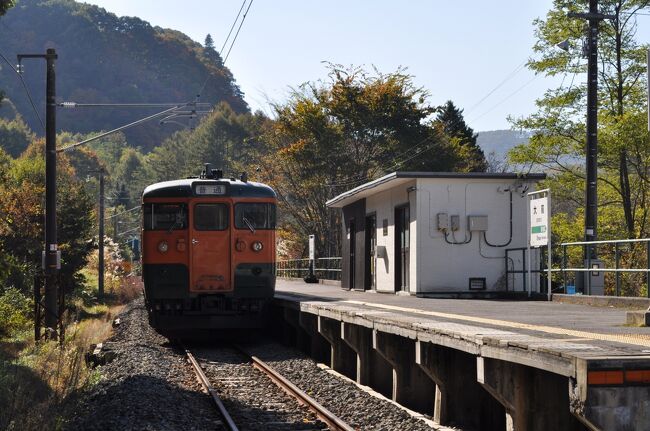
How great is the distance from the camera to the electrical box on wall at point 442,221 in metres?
22.1

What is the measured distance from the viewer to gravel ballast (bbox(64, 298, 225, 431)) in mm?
10047

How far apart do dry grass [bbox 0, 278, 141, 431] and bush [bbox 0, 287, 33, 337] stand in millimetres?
2329

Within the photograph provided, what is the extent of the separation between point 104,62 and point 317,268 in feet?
447

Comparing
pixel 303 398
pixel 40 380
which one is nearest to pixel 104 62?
pixel 40 380

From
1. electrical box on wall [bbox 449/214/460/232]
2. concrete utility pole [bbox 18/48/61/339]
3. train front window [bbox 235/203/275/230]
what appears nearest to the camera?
train front window [bbox 235/203/275/230]

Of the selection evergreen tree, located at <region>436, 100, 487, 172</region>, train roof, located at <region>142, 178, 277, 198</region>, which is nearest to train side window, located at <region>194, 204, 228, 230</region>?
train roof, located at <region>142, 178, 277, 198</region>

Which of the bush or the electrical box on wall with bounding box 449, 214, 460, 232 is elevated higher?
the electrical box on wall with bounding box 449, 214, 460, 232

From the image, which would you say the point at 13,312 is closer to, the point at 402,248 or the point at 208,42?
the point at 402,248

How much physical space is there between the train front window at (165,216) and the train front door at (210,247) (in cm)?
21

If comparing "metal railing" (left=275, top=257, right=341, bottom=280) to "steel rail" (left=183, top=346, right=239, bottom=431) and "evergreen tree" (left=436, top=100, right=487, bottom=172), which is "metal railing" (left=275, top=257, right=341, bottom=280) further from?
"steel rail" (left=183, top=346, right=239, bottom=431)

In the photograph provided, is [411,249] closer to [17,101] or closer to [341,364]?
[341,364]

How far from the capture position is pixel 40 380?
14.2 meters

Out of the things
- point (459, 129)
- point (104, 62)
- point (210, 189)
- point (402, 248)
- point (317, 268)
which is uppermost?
point (104, 62)

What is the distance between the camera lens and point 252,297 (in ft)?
61.9
